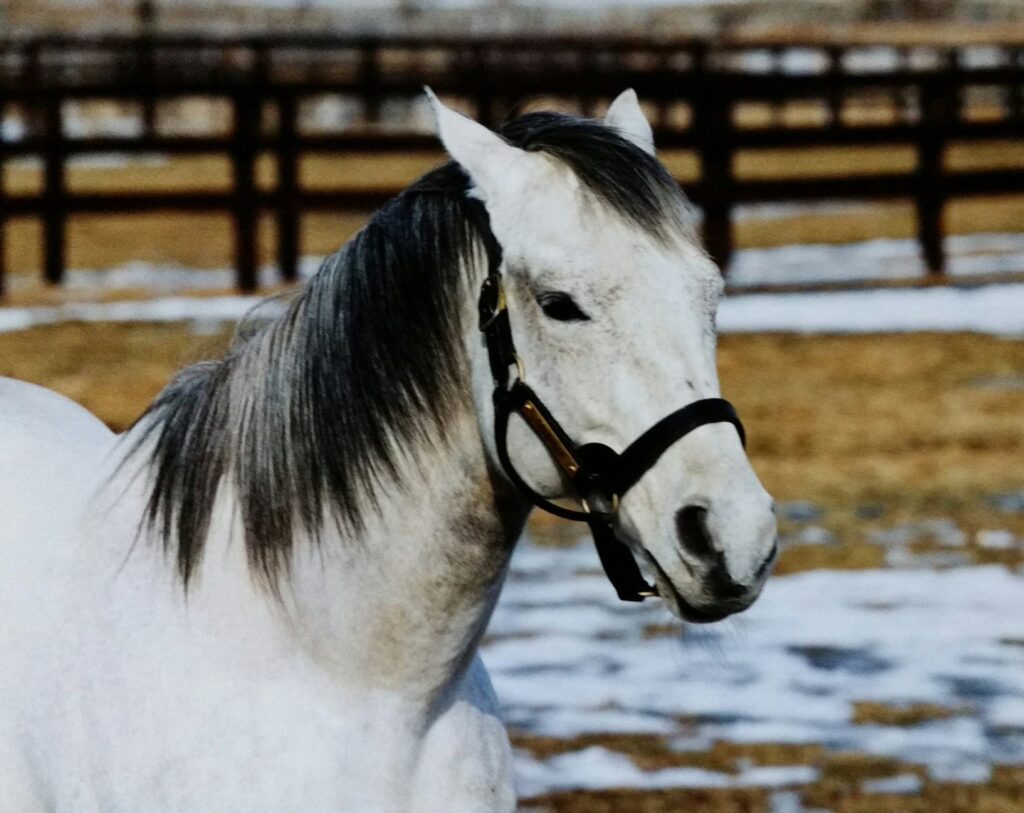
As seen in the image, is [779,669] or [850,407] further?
[850,407]

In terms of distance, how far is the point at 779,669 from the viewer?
5.70 meters

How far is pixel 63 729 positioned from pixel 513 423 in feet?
2.62

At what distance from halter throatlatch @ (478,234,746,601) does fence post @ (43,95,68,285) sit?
12323mm

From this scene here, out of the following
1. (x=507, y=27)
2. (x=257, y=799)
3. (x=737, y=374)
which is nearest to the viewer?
(x=257, y=799)

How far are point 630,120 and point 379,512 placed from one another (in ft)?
2.44

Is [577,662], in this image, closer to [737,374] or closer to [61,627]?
[61,627]

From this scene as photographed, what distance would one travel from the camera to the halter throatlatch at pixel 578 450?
2365 mm

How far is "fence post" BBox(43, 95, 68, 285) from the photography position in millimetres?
14180

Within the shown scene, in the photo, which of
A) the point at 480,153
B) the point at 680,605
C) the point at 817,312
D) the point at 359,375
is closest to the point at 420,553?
the point at 359,375

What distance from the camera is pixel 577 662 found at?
5746 millimetres

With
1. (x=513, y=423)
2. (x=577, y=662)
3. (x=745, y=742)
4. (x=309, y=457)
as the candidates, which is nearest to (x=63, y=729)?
(x=309, y=457)

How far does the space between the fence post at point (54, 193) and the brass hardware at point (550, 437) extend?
12.4 m

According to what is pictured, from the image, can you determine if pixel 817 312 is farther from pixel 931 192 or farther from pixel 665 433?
pixel 665 433

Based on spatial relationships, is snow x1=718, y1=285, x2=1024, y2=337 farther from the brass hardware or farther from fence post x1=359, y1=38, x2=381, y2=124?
the brass hardware
